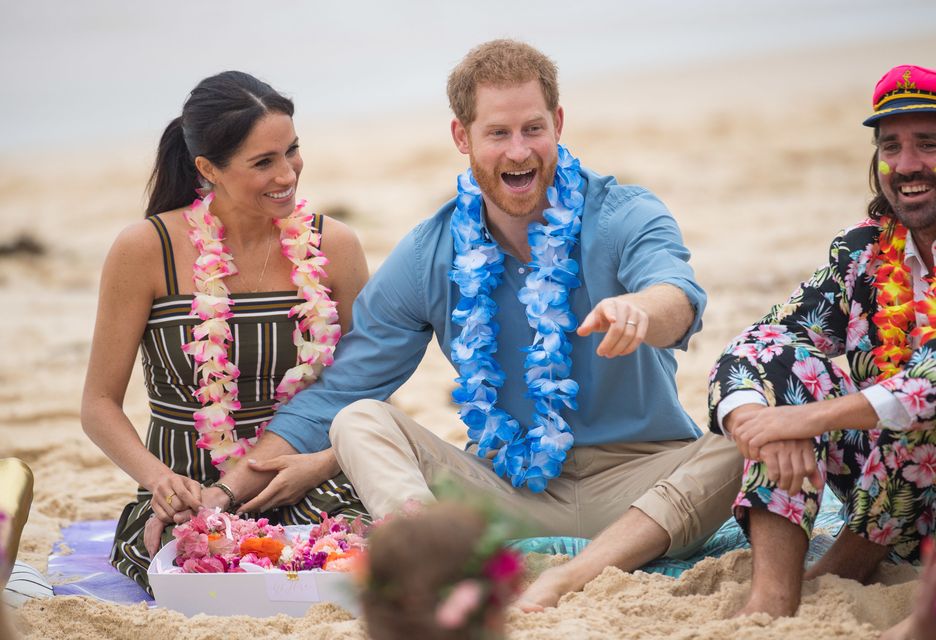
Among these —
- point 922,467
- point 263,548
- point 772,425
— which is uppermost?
point 772,425

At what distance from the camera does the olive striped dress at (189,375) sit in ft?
14.8

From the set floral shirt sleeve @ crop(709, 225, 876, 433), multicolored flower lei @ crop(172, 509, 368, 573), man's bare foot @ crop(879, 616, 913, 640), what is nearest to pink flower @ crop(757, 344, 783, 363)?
floral shirt sleeve @ crop(709, 225, 876, 433)

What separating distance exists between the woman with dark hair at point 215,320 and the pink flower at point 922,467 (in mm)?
1989

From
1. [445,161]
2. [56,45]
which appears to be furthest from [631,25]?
[445,161]

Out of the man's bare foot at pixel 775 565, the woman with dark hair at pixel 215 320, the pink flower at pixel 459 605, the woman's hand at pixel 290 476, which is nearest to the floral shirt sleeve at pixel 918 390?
the man's bare foot at pixel 775 565

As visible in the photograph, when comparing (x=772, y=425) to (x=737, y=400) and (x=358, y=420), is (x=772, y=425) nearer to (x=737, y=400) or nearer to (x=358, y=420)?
(x=737, y=400)

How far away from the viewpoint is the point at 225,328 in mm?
4496

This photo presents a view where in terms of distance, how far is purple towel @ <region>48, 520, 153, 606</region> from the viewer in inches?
170

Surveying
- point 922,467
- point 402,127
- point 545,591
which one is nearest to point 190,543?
point 545,591

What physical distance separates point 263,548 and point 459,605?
1958 mm

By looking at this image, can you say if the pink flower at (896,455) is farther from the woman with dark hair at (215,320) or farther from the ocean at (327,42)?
the ocean at (327,42)

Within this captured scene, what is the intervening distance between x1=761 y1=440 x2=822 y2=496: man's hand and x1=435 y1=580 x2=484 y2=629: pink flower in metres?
1.45

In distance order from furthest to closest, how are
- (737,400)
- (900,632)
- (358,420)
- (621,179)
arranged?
(621,179) → (358,420) → (737,400) → (900,632)

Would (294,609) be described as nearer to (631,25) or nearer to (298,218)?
(298,218)
